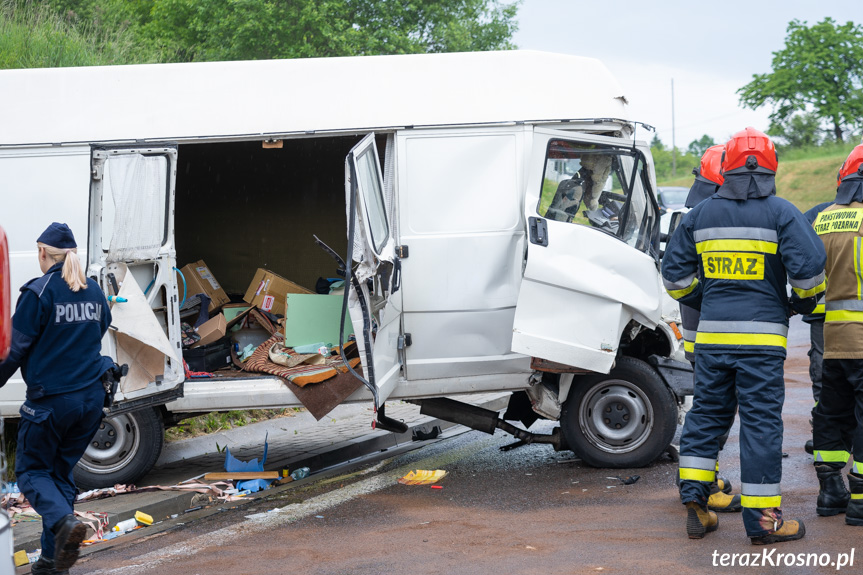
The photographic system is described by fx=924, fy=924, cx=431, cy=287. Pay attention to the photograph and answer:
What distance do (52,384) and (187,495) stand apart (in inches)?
74.1

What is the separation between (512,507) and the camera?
5.77m

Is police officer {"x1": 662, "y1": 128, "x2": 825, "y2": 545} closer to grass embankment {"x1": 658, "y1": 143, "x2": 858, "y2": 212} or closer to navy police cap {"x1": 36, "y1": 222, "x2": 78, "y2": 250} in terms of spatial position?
navy police cap {"x1": 36, "y1": 222, "x2": 78, "y2": 250}

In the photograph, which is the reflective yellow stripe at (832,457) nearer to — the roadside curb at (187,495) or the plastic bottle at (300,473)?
the roadside curb at (187,495)

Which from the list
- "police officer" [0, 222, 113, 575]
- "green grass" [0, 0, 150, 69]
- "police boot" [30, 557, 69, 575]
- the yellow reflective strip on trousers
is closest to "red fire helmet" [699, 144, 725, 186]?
the yellow reflective strip on trousers

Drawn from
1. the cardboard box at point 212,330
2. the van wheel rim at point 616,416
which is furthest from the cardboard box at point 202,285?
the van wheel rim at point 616,416

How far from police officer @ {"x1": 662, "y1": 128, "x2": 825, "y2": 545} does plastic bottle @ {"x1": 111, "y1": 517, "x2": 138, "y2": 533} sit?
131 inches

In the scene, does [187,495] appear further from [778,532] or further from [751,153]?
[751,153]

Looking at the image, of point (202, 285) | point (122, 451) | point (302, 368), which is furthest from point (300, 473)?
point (202, 285)

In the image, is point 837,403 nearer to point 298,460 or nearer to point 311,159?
point 298,460

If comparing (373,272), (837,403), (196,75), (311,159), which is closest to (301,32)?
(311,159)

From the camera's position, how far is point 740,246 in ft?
15.3

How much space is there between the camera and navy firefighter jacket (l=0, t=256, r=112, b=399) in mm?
4547

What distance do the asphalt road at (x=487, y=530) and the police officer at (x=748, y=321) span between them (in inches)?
11.4

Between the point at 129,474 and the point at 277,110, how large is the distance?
2.76m
